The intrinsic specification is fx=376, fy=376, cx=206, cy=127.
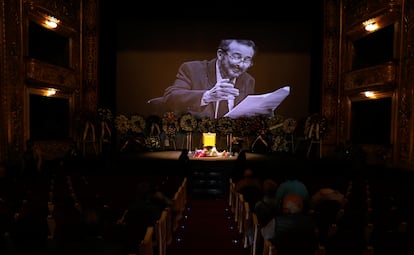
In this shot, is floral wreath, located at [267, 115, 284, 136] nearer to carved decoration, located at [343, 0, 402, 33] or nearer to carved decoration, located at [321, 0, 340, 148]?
carved decoration, located at [321, 0, 340, 148]

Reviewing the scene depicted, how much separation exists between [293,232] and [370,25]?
10.9 meters

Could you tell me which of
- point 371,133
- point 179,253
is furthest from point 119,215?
point 371,133

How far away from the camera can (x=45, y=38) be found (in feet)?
43.5

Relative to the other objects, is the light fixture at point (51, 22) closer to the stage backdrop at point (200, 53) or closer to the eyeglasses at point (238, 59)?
the stage backdrop at point (200, 53)

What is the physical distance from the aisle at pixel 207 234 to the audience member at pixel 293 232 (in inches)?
61.9

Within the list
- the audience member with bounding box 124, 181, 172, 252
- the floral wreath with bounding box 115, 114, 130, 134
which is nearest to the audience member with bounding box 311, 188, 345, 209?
the audience member with bounding box 124, 181, 172, 252

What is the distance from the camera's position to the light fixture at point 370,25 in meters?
12.3

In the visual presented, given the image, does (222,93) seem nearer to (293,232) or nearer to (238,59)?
(238,59)

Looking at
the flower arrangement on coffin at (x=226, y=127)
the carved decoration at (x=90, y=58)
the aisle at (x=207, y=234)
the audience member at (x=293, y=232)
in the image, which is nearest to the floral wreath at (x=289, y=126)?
the flower arrangement on coffin at (x=226, y=127)

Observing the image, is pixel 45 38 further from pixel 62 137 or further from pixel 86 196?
pixel 86 196

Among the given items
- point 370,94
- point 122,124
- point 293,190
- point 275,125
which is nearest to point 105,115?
point 122,124

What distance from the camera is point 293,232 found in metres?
3.50

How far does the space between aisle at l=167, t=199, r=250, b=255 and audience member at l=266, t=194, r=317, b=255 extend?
1.57 meters

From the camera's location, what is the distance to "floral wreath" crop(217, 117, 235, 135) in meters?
13.8
